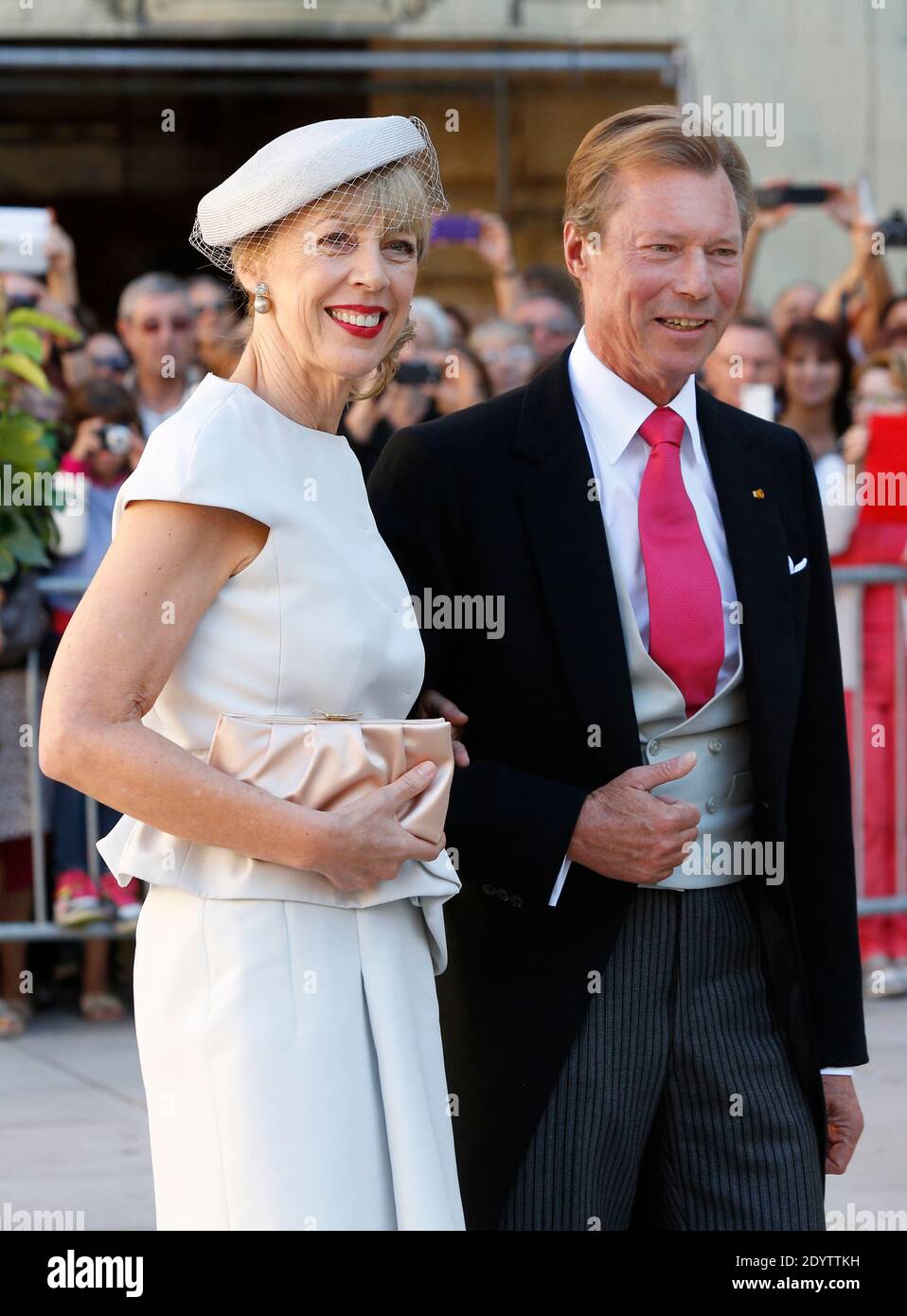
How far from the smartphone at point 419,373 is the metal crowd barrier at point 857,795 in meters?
1.53

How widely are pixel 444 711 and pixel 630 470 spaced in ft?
1.46

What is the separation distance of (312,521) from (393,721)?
0.25 metres

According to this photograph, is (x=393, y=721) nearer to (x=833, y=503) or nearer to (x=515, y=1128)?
(x=515, y=1128)

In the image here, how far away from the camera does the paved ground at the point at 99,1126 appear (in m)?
4.46

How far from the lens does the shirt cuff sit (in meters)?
2.43

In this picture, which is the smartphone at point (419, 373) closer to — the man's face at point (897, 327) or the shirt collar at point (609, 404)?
the man's face at point (897, 327)

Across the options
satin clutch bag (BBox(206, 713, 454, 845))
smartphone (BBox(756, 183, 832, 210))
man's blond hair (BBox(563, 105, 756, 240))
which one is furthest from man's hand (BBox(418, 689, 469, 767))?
smartphone (BBox(756, 183, 832, 210))

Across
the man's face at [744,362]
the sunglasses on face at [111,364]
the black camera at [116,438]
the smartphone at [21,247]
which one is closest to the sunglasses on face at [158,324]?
the sunglasses on face at [111,364]

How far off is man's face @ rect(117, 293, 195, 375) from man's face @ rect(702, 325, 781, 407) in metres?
1.95

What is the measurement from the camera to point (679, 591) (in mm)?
2479

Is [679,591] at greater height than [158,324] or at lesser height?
lesser

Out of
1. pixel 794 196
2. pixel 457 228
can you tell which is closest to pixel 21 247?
pixel 457 228

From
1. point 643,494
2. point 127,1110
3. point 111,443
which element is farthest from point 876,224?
point 643,494

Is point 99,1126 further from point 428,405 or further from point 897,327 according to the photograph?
point 897,327
